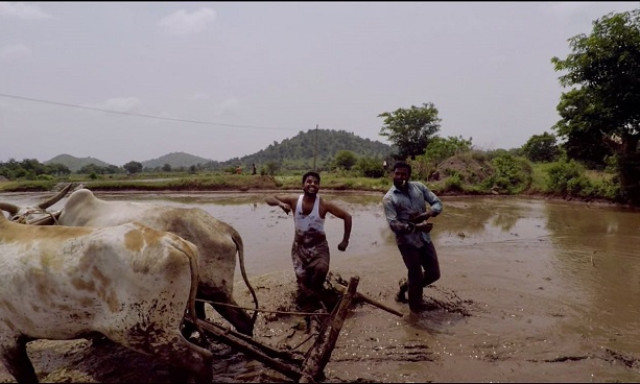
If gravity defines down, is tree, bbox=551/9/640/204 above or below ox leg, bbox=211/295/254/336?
above

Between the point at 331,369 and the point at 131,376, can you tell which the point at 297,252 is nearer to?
the point at 331,369

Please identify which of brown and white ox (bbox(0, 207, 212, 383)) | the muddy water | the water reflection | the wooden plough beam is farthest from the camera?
the water reflection

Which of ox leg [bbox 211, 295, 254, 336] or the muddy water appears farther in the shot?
ox leg [bbox 211, 295, 254, 336]

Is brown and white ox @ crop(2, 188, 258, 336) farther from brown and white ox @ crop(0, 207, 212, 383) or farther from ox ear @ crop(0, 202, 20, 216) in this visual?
brown and white ox @ crop(0, 207, 212, 383)

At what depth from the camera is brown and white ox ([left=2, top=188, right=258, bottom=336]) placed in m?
3.96

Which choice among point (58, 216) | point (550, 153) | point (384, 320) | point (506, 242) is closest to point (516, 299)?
point (384, 320)

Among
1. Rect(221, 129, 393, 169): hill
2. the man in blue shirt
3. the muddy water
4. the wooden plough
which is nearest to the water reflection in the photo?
the muddy water

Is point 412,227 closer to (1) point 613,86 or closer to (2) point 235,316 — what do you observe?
(2) point 235,316

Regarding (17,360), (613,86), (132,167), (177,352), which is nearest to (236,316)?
(177,352)

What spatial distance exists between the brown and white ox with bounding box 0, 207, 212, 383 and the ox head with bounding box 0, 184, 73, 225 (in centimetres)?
93

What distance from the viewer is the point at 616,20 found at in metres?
15.7

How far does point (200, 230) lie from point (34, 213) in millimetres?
1751

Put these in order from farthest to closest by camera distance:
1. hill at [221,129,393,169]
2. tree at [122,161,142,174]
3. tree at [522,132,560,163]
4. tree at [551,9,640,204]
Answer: hill at [221,129,393,169] → tree at [122,161,142,174] → tree at [522,132,560,163] → tree at [551,9,640,204]

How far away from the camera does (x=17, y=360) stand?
127 inches
